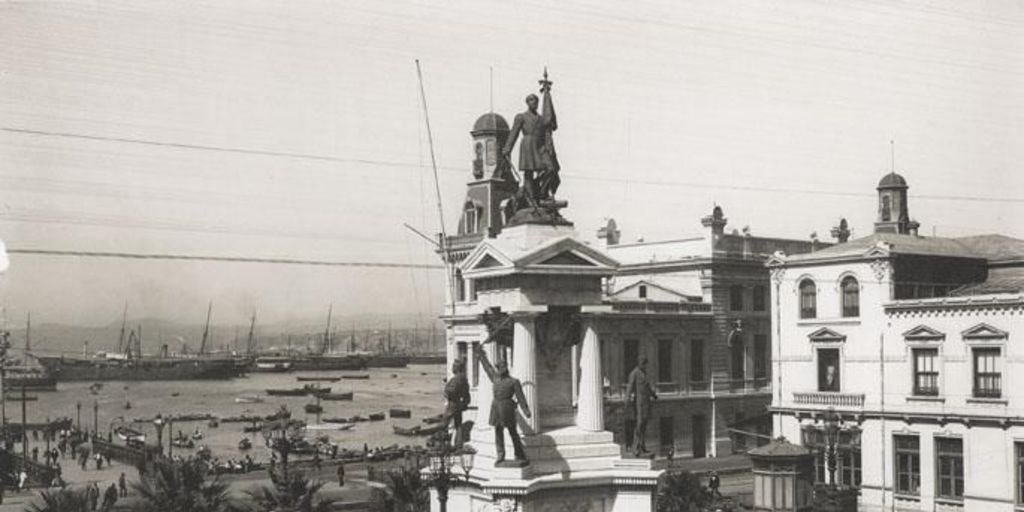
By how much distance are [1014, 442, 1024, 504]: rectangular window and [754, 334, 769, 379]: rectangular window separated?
73.2 ft

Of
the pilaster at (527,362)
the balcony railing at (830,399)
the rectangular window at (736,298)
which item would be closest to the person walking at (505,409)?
the pilaster at (527,362)

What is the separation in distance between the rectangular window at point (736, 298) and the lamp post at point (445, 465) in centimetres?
3958

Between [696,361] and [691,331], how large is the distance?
1.67 m

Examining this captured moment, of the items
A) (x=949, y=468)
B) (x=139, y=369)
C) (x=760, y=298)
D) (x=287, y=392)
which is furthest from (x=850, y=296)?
(x=139, y=369)

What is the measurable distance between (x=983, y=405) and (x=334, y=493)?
79.2ft

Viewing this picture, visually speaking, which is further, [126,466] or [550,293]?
[126,466]

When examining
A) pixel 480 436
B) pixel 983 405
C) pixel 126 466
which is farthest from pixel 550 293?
pixel 126 466

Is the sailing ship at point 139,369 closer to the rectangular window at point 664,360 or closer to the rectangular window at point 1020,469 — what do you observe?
the rectangular window at point 664,360

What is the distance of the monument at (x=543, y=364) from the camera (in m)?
18.2

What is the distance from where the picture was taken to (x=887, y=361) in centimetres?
4112

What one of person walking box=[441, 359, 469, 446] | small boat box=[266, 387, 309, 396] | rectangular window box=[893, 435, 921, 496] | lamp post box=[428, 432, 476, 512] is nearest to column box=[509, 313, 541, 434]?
person walking box=[441, 359, 469, 446]

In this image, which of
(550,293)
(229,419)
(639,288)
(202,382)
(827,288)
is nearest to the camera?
(550,293)

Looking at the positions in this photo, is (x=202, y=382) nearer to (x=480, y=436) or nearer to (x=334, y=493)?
(x=334, y=493)

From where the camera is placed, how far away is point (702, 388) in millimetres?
56281
